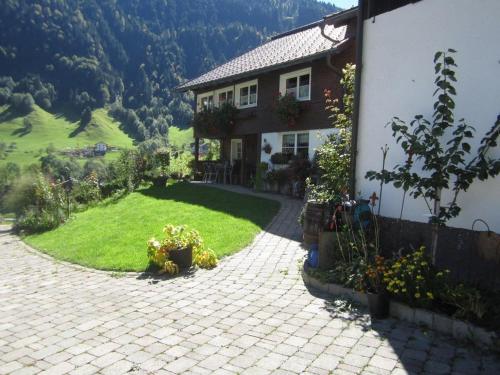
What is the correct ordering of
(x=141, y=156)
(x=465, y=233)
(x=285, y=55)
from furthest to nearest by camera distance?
(x=141, y=156) → (x=285, y=55) → (x=465, y=233)

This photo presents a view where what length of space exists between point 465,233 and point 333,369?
8.18ft

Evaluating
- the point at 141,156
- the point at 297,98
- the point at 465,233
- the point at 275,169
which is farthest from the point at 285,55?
the point at 465,233

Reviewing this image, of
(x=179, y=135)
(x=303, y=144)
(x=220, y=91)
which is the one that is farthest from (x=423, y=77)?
(x=179, y=135)

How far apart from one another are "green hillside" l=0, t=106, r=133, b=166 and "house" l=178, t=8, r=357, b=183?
61.1 meters

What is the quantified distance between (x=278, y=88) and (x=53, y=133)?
86550 mm

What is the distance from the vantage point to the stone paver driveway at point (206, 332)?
3.56 metres

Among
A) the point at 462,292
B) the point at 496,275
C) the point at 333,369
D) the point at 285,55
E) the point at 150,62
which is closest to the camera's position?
the point at 333,369

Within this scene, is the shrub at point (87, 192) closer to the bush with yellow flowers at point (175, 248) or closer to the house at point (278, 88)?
the house at point (278, 88)

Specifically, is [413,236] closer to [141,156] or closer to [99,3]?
[141,156]

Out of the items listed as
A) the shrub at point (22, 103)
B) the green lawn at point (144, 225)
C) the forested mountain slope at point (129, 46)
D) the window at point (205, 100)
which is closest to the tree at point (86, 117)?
the forested mountain slope at point (129, 46)

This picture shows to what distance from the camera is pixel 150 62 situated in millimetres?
123875

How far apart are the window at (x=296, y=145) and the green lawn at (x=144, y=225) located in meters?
2.90

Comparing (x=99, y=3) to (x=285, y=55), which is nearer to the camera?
(x=285, y=55)

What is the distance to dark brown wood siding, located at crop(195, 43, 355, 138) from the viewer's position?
13.3 metres
